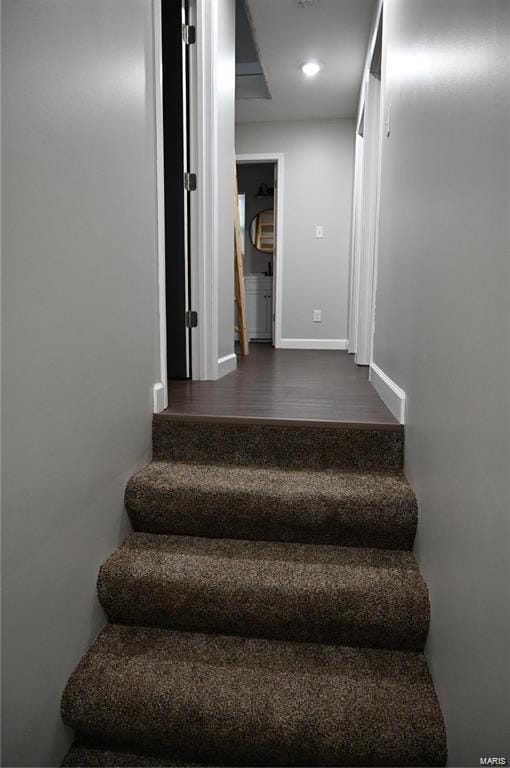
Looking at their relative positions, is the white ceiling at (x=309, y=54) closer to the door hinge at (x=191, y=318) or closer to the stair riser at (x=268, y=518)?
the door hinge at (x=191, y=318)

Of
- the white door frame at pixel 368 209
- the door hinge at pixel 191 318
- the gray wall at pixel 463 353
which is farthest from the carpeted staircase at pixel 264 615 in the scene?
the white door frame at pixel 368 209

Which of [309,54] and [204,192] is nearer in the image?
[204,192]

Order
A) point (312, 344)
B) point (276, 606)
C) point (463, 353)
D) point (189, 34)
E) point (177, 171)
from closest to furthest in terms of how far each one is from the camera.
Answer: point (463, 353)
point (276, 606)
point (189, 34)
point (177, 171)
point (312, 344)

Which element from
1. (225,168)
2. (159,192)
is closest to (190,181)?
(225,168)

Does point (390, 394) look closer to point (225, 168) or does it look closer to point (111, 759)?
point (111, 759)

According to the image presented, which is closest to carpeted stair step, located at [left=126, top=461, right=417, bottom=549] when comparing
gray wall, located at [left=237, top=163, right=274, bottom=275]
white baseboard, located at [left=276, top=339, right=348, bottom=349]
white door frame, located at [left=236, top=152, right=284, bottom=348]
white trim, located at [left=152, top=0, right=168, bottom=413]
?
white trim, located at [left=152, top=0, right=168, bottom=413]

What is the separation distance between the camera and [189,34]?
2457 millimetres

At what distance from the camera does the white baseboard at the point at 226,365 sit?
297 centimetres

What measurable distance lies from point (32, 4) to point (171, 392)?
159cm

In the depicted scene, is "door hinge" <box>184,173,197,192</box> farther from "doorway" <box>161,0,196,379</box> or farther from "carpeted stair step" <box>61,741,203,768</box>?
"carpeted stair step" <box>61,741,203,768</box>

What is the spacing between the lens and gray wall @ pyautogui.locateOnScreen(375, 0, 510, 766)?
828mm

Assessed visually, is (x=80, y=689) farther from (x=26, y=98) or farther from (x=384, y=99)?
(x=384, y=99)

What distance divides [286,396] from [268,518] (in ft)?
2.89

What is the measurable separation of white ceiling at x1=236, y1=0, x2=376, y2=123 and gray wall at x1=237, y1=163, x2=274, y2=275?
1.75 meters
